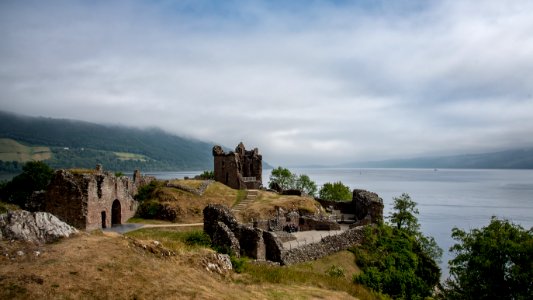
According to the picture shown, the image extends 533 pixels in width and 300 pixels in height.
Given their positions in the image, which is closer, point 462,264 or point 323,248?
point 462,264

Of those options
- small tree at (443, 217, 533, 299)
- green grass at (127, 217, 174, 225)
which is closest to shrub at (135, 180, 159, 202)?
green grass at (127, 217, 174, 225)

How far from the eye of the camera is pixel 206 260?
1645 centimetres

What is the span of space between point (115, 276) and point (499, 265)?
24.6m

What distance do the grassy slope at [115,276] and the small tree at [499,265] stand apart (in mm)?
14345

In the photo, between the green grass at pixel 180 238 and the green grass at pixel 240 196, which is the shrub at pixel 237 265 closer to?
the green grass at pixel 180 238

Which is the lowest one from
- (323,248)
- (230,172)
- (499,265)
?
(499,265)

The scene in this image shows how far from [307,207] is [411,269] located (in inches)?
641

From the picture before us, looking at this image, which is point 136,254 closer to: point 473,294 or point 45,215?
point 45,215

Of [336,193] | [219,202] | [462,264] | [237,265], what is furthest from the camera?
[336,193]

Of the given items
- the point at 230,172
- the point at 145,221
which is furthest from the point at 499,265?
the point at 230,172

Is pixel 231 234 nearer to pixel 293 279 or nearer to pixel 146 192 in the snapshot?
pixel 293 279

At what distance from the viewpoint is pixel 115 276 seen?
1212 cm

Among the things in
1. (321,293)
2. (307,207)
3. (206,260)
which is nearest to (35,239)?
(206,260)

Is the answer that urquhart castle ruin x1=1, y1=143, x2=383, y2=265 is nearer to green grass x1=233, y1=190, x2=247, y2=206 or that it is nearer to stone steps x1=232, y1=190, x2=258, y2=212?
stone steps x1=232, y1=190, x2=258, y2=212
